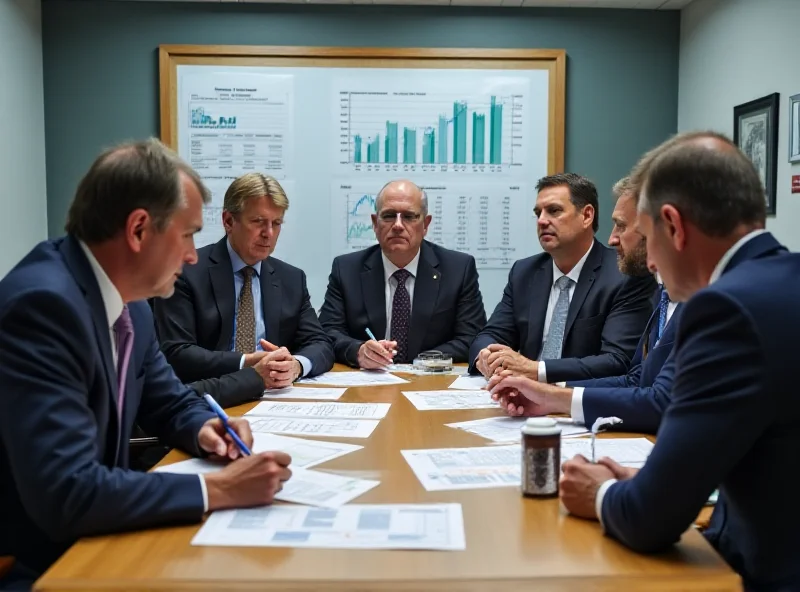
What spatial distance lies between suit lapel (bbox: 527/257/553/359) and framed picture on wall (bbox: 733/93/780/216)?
103 centimetres

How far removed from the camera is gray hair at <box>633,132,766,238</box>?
1.31 m

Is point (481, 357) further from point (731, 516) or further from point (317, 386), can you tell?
point (731, 516)

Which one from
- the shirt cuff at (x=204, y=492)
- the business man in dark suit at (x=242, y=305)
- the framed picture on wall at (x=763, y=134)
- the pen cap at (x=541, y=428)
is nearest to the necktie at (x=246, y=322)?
the business man in dark suit at (x=242, y=305)

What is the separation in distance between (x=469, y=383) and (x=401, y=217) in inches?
41.8

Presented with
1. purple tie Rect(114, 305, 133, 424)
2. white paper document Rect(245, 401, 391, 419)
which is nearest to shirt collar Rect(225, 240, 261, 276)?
white paper document Rect(245, 401, 391, 419)

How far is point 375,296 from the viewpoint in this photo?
3580 millimetres

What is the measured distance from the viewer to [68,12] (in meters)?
4.55

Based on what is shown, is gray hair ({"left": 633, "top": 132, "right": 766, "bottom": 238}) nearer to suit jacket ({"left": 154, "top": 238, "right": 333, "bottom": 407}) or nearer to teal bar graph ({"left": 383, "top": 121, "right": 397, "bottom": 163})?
suit jacket ({"left": 154, "top": 238, "right": 333, "bottom": 407})

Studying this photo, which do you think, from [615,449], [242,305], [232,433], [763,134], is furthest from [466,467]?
[763,134]

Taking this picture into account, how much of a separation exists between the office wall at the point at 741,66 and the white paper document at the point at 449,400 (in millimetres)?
1768

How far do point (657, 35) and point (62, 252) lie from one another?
4.15 meters

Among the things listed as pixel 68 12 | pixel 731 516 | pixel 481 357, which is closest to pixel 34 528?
pixel 731 516

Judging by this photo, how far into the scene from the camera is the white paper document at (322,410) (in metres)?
2.25

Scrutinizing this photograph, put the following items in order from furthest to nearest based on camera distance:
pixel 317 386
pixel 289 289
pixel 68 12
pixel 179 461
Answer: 1. pixel 68 12
2. pixel 289 289
3. pixel 317 386
4. pixel 179 461
